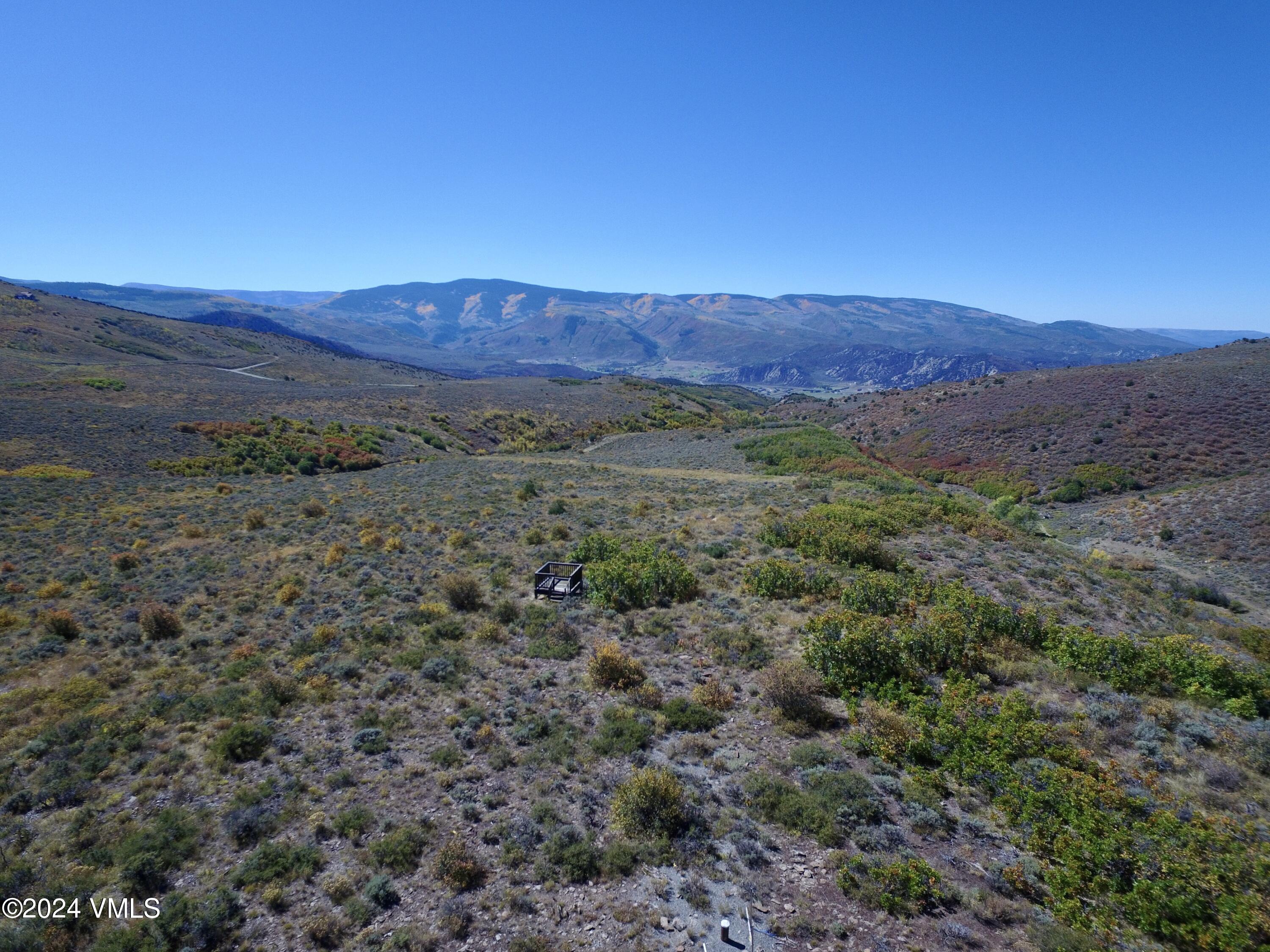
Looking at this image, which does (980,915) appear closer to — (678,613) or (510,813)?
(510,813)

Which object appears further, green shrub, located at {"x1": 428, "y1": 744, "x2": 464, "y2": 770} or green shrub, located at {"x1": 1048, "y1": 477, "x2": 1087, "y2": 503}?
green shrub, located at {"x1": 1048, "y1": 477, "x2": 1087, "y2": 503}

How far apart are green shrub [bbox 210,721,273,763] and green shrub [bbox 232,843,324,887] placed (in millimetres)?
2290

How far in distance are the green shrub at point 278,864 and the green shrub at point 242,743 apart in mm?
2290

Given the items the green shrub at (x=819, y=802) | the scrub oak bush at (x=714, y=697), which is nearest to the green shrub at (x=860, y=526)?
the scrub oak bush at (x=714, y=697)

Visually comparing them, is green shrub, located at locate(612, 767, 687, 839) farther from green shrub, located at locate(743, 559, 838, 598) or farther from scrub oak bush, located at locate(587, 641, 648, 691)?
green shrub, located at locate(743, 559, 838, 598)

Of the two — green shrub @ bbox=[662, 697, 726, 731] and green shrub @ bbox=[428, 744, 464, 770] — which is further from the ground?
green shrub @ bbox=[662, 697, 726, 731]

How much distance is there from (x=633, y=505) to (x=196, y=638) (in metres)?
17.0

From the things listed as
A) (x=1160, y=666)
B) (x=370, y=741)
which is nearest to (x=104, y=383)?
(x=370, y=741)

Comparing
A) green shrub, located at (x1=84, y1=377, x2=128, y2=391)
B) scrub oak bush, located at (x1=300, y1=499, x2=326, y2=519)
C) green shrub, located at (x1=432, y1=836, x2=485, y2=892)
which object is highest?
green shrub, located at (x1=84, y1=377, x2=128, y2=391)

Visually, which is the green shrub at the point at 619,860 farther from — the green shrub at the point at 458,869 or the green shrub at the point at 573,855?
the green shrub at the point at 458,869

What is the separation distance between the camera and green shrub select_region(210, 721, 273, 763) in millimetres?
8836

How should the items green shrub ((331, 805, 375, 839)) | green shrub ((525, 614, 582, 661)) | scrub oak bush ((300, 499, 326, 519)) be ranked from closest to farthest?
Answer: green shrub ((331, 805, 375, 839)), green shrub ((525, 614, 582, 661)), scrub oak bush ((300, 499, 326, 519))

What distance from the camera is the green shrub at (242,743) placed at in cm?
884

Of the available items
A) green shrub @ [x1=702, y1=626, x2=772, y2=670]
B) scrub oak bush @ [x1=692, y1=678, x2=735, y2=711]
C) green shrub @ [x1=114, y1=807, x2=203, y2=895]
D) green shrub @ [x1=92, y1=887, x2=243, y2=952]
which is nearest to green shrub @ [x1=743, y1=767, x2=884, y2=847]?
scrub oak bush @ [x1=692, y1=678, x2=735, y2=711]
